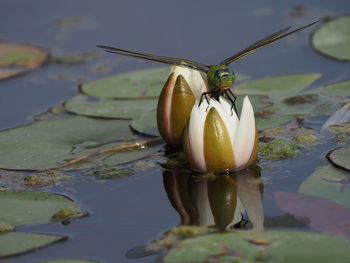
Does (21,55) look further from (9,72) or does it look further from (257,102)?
(257,102)

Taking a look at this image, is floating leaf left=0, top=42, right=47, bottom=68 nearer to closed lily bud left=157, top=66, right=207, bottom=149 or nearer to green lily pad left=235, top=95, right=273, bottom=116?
green lily pad left=235, top=95, right=273, bottom=116

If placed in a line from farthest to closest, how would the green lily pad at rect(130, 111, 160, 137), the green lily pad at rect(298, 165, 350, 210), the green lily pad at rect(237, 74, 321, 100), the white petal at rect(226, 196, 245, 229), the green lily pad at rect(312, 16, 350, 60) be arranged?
the green lily pad at rect(312, 16, 350, 60) < the green lily pad at rect(237, 74, 321, 100) < the green lily pad at rect(130, 111, 160, 137) < the green lily pad at rect(298, 165, 350, 210) < the white petal at rect(226, 196, 245, 229)

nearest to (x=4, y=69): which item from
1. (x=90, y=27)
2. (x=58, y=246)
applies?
(x=90, y=27)

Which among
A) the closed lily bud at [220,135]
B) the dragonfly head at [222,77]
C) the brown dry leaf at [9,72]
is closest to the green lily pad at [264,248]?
the closed lily bud at [220,135]

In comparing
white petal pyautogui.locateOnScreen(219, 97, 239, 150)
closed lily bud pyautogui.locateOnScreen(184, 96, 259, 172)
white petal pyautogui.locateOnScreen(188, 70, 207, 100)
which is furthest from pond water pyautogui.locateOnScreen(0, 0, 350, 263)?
white petal pyautogui.locateOnScreen(188, 70, 207, 100)

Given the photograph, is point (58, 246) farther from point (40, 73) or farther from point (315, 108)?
point (40, 73)
